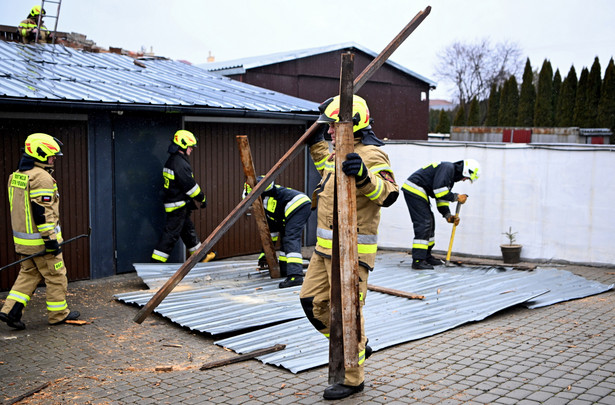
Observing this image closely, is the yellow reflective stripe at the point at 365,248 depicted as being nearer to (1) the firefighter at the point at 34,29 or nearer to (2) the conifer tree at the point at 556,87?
(1) the firefighter at the point at 34,29

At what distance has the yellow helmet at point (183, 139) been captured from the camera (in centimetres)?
1009

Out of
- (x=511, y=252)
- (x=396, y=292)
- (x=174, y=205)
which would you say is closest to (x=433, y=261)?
(x=511, y=252)

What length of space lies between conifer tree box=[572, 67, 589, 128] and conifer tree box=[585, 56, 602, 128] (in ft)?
0.79

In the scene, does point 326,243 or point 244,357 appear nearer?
point 326,243

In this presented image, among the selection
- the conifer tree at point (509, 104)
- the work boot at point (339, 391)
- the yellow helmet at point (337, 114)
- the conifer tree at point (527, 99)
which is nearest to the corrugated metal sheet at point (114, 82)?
the yellow helmet at point (337, 114)

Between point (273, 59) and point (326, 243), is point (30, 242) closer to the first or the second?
point (326, 243)

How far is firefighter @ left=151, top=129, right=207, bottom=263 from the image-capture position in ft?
32.9

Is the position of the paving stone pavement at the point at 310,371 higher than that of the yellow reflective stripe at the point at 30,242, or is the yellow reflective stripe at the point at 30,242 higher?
the yellow reflective stripe at the point at 30,242

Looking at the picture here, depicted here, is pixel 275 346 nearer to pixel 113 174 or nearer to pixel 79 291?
pixel 79 291

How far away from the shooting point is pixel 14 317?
276 inches

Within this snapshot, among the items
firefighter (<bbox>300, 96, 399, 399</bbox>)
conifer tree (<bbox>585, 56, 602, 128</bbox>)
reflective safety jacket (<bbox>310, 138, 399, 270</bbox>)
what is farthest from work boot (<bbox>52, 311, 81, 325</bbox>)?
conifer tree (<bbox>585, 56, 602, 128</bbox>)

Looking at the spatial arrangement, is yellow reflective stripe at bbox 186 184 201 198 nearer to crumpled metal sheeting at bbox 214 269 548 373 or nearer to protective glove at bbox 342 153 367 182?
crumpled metal sheeting at bbox 214 269 548 373

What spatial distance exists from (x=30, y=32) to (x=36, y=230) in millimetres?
7523

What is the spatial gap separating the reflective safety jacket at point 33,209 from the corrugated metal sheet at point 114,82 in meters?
1.61
